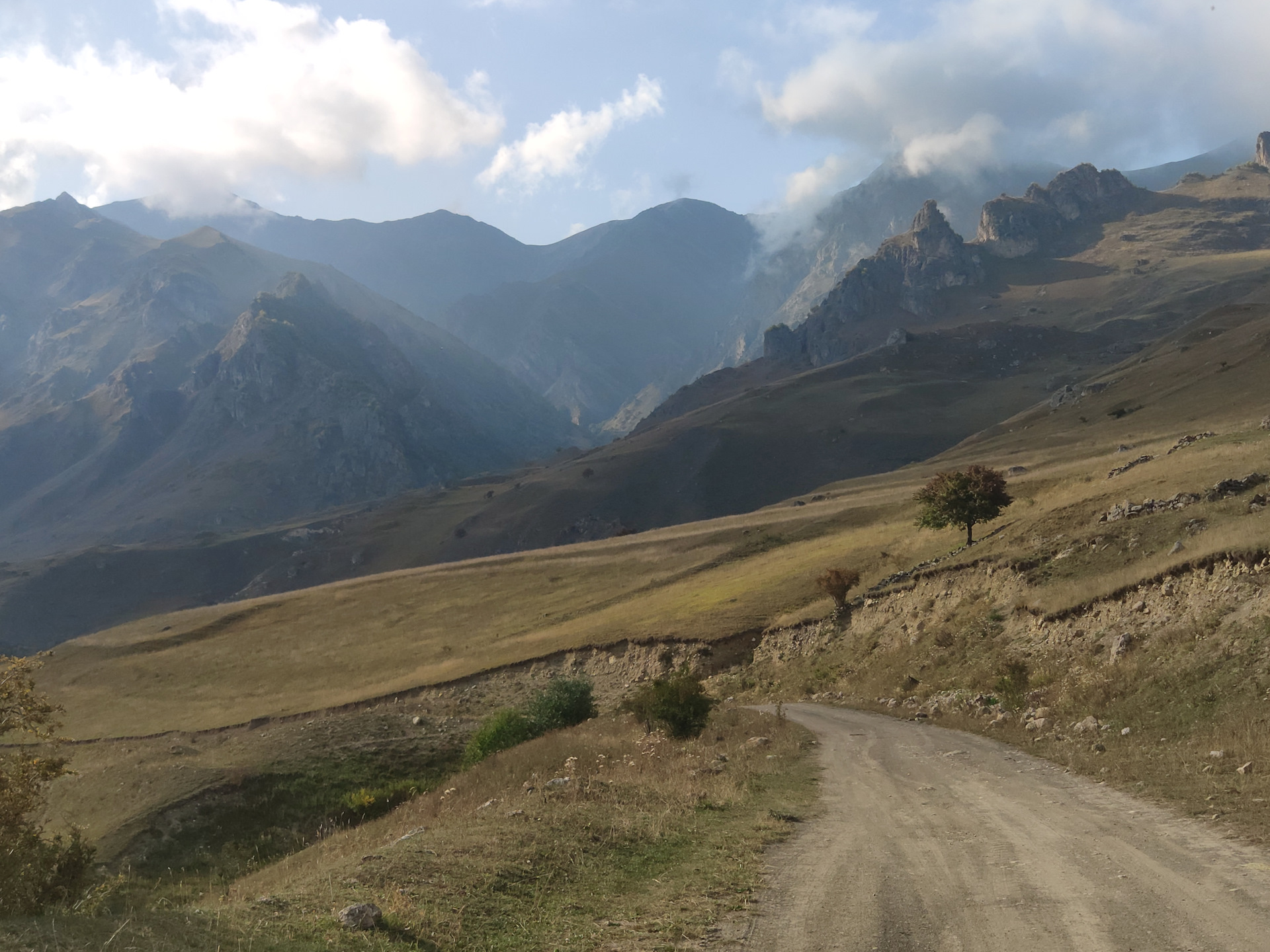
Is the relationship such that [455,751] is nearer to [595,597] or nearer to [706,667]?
[706,667]

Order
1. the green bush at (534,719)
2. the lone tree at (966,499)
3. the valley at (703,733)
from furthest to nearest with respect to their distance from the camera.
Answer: the lone tree at (966,499) < the green bush at (534,719) < the valley at (703,733)

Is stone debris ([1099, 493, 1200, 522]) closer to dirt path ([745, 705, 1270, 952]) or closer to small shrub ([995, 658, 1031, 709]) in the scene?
small shrub ([995, 658, 1031, 709])

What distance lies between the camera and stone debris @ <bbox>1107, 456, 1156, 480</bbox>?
5028 centimetres

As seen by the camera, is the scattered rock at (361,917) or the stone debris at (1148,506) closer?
the scattered rock at (361,917)

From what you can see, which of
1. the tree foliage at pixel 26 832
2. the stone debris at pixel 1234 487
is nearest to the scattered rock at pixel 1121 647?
the stone debris at pixel 1234 487

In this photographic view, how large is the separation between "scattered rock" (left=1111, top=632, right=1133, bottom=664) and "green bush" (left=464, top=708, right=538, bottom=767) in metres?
22.3

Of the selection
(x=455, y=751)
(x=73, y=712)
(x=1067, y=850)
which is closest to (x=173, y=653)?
(x=73, y=712)

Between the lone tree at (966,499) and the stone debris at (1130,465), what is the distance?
8.44m

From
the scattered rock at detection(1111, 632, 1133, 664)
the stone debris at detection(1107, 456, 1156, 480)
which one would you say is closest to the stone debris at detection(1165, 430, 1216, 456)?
the stone debris at detection(1107, 456, 1156, 480)

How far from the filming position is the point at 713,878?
38.8ft

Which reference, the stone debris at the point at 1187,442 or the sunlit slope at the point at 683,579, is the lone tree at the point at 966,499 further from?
the stone debris at the point at 1187,442

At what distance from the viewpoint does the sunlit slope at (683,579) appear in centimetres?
3572

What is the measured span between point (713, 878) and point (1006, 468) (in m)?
81.2

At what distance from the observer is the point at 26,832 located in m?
10.5
